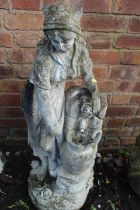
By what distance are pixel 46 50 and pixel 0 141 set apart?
1.08 m

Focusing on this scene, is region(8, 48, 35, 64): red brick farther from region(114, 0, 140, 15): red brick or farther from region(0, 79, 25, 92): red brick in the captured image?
region(114, 0, 140, 15): red brick

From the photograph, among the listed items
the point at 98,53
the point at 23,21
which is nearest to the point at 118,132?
the point at 98,53

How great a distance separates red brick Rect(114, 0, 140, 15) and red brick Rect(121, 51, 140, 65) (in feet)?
0.74

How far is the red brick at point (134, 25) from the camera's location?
1.73 m

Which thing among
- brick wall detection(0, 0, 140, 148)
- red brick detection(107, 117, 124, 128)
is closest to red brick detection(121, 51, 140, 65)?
brick wall detection(0, 0, 140, 148)

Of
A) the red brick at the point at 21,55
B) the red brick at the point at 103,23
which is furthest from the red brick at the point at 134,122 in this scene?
the red brick at the point at 21,55

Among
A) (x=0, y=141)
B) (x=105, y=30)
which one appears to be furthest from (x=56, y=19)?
(x=0, y=141)

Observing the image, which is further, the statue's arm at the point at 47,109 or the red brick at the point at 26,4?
the red brick at the point at 26,4

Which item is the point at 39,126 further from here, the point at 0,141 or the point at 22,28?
the point at 0,141

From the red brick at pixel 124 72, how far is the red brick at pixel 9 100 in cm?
54

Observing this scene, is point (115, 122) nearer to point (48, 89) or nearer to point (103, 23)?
point (103, 23)

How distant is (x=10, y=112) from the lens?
2.07 m

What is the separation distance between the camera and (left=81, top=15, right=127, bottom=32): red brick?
5.56 feet

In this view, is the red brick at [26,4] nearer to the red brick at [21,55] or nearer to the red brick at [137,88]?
the red brick at [21,55]
